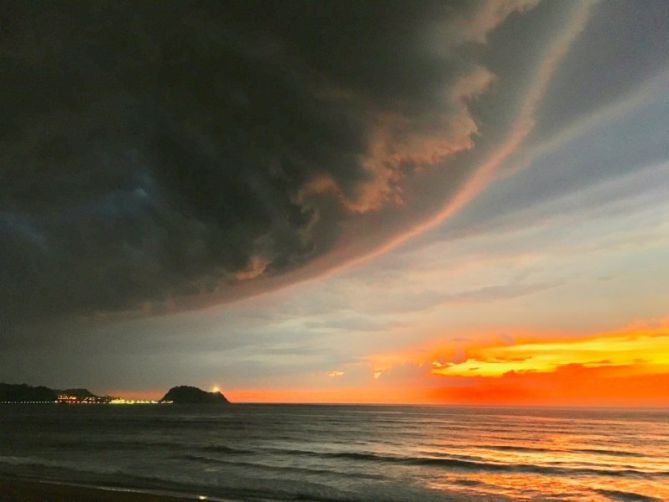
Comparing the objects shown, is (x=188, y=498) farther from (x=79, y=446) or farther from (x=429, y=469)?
(x=79, y=446)

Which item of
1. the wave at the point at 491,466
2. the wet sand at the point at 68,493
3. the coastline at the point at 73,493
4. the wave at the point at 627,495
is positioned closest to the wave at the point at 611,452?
the wave at the point at 491,466

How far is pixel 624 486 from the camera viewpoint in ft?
102

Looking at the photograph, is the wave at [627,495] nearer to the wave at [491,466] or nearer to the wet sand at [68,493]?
the wave at [491,466]

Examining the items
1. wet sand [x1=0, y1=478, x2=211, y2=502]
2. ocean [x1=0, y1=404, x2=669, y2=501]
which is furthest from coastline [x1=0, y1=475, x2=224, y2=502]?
ocean [x1=0, y1=404, x2=669, y2=501]

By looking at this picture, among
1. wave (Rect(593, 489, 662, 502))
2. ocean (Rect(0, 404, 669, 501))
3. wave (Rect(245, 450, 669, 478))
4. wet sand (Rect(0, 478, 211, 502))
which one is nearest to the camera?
wet sand (Rect(0, 478, 211, 502))

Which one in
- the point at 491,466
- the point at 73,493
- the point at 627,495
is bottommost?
the point at 627,495

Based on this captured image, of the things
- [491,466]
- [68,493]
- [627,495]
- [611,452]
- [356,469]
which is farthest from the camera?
[611,452]

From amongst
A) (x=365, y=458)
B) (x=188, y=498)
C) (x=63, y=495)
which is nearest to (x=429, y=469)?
(x=365, y=458)

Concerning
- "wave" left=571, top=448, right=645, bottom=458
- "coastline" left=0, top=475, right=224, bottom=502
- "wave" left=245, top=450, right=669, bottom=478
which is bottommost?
"wave" left=571, top=448, right=645, bottom=458

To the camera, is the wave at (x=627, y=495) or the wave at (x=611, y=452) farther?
the wave at (x=611, y=452)

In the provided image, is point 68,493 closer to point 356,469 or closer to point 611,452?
point 356,469

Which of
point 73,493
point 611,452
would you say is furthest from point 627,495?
point 73,493

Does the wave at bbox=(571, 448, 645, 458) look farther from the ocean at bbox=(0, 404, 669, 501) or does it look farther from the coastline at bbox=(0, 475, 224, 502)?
the coastline at bbox=(0, 475, 224, 502)

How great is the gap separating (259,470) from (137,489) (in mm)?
11081
